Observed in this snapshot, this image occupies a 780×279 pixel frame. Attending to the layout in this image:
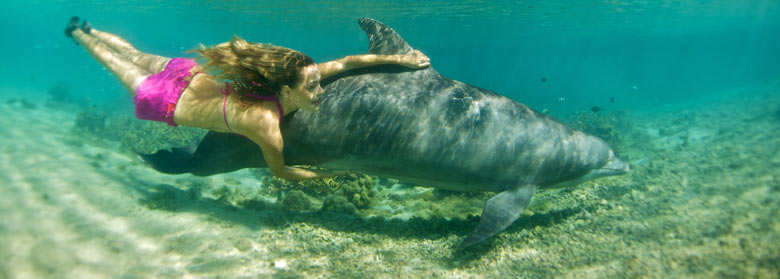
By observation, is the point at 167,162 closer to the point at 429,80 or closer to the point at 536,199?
the point at 429,80

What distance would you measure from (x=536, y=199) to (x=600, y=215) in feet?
4.13

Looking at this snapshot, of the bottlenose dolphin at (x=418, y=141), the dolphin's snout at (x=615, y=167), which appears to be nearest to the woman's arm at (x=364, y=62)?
the bottlenose dolphin at (x=418, y=141)

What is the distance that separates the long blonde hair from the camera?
306 cm

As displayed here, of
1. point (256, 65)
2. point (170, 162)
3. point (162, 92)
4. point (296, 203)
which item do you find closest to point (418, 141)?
point (256, 65)

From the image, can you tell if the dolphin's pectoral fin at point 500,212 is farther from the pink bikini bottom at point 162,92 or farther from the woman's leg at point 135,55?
the woman's leg at point 135,55

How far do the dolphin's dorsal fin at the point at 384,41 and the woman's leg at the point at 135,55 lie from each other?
3.15 metres

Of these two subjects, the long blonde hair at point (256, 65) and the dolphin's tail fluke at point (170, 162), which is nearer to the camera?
the long blonde hair at point (256, 65)

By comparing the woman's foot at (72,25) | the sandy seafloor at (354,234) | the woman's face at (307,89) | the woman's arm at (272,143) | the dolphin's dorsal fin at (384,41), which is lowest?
the sandy seafloor at (354,234)

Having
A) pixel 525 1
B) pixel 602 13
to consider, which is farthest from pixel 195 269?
pixel 602 13

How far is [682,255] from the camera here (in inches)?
134

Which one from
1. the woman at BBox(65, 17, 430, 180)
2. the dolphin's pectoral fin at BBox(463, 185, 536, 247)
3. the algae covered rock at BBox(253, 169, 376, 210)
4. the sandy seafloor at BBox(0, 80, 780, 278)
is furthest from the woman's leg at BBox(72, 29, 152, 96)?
the dolphin's pectoral fin at BBox(463, 185, 536, 247)

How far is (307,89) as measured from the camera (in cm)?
321

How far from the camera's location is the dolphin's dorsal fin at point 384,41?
4582 millimetres

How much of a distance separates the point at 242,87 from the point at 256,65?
367 mm
